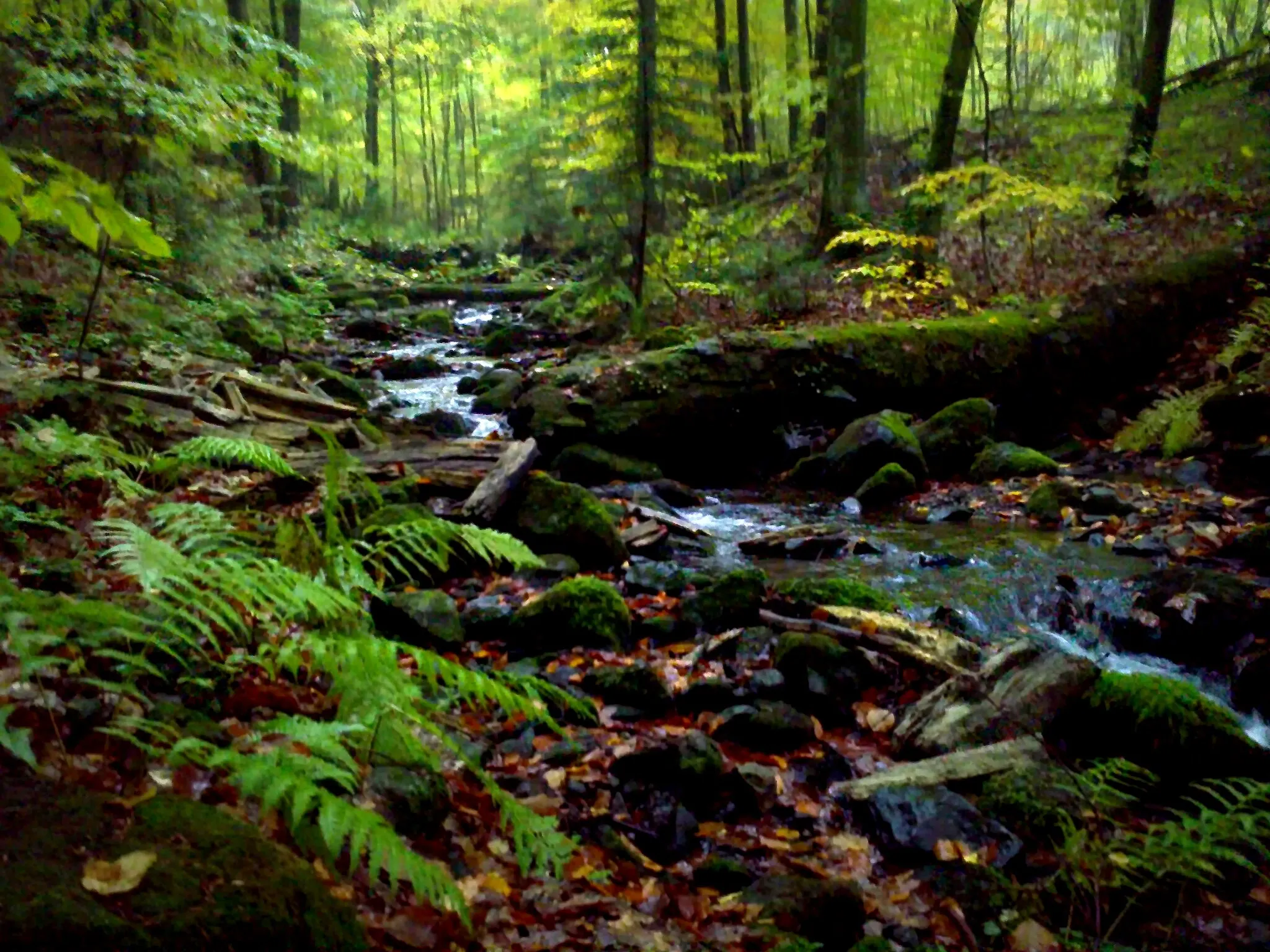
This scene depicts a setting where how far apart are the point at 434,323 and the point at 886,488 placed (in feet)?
43.2

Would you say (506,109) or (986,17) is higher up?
(506,109)

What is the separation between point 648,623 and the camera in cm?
582

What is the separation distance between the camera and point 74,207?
2.41m

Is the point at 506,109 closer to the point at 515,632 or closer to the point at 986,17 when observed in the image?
the point at 986,17

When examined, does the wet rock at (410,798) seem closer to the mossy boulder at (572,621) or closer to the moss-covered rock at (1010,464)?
the mossy boulder at (572,621)

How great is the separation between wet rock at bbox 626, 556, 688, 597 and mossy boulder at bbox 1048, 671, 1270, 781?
3000 millimetres

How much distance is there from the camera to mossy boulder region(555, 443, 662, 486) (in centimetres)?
991

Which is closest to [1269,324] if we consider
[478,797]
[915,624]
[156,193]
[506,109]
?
[915,624]

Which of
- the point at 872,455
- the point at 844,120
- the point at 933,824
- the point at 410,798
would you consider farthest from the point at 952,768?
the point at 844,120

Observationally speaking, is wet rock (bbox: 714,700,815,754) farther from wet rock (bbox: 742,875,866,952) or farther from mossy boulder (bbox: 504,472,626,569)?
mossy boulder (bbox: 504,472,626,569)

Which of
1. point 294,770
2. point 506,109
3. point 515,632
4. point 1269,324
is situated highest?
point 506,109

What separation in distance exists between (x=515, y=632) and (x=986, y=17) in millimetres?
27255

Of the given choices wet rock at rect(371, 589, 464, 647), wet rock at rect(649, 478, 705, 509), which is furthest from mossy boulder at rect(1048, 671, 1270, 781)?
wet rock at rect(649, 478, 705, 509)

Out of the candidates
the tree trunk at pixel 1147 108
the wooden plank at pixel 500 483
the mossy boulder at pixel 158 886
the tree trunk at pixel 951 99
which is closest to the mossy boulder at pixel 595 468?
the wooden plank at pixel 500 483
